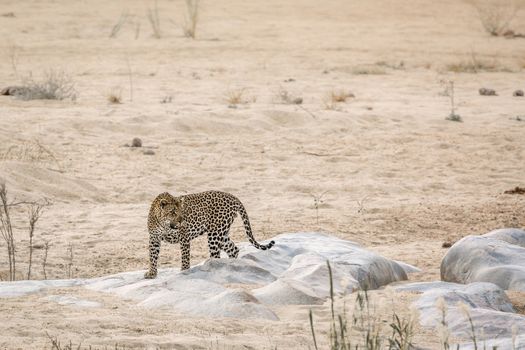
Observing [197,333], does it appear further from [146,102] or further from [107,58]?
[107,58]

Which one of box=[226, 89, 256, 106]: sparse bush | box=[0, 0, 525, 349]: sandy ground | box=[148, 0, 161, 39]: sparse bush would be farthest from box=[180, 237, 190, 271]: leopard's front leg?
box=[148, 0, 161, 39]: sparse bush

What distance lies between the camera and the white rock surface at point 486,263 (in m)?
7.53

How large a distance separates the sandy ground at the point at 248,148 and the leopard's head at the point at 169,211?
39.7 inches

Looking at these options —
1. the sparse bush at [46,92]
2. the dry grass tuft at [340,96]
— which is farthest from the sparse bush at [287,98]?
the sparse bush at [46,92]

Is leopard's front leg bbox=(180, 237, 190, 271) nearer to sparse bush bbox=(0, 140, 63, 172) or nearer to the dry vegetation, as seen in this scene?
sparse bush bbox=(0, 140, 63, 172)

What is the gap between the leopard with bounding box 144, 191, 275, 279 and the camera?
299 inches

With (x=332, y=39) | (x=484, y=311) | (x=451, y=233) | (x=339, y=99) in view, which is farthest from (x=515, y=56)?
(x=484, y=311)

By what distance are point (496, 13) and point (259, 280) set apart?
2406cm

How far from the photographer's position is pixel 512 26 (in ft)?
91.9

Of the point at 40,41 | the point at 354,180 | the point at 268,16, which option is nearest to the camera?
the point at 354,180

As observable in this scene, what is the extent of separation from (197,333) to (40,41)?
17254mm

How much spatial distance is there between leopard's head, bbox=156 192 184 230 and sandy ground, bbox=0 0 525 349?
1.01 metres

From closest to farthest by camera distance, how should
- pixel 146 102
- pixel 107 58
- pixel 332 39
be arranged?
pixel 146 102
pixel 107 58
pixel 332 39

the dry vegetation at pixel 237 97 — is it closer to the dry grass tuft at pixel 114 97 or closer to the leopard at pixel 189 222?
the dry grass tuft at pixel 114 97
